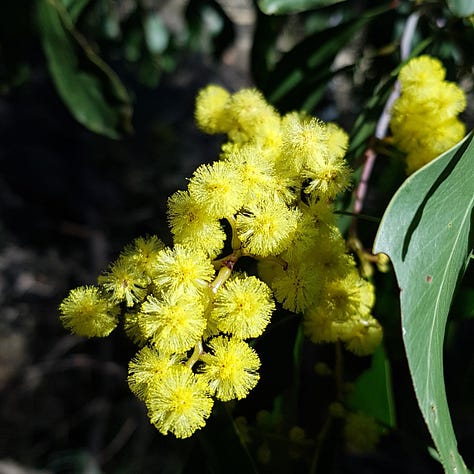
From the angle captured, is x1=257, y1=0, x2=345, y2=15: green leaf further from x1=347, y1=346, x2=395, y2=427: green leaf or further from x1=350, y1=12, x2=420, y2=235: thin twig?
x1=347, y1=346, x2=395, y2=427: green leaf

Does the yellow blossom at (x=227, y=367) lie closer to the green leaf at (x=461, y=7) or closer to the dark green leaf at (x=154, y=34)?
the green leaf at (x=461, y=7)

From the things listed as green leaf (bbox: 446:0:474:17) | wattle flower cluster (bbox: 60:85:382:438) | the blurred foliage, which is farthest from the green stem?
green leaf (bbox: 446:0:474:17)

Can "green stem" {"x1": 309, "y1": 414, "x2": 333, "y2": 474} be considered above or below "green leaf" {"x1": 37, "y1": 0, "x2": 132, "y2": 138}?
below

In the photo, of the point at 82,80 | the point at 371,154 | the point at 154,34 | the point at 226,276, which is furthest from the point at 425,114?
the point at 154,34

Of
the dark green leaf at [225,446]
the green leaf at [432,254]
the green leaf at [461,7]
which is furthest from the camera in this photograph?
the green leaf at [461,7]

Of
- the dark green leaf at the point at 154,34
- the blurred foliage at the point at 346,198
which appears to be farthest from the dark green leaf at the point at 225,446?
the dark green leaf at the point at 154,34
